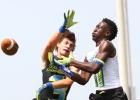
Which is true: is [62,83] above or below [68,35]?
below

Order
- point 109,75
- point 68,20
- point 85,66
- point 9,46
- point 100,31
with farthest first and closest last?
point 9,46
point 68,20
point 100,31
point 109,75
point 85,66

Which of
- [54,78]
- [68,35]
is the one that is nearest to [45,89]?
[54,78]

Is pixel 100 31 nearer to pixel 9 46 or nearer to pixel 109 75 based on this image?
pixel 109 75

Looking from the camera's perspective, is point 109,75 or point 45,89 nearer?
point 109,75

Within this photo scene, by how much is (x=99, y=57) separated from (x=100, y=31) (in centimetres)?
36

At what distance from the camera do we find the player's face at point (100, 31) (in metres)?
6.45

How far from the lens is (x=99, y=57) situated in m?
6.26

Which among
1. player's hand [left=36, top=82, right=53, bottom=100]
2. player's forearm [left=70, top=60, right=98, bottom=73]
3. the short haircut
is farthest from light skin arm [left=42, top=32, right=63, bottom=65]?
player's forearm [left=70, top=60, right=98, bottom=73]

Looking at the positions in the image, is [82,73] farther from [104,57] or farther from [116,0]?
[116,0]

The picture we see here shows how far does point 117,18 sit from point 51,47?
218 cm

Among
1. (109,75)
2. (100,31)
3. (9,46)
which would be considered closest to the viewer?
(109,75)

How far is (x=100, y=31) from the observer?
6.48m

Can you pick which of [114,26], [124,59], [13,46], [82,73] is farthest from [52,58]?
[124,59]

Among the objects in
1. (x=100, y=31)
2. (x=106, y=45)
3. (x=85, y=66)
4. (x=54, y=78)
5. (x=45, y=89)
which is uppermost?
(x=100, y=31)
